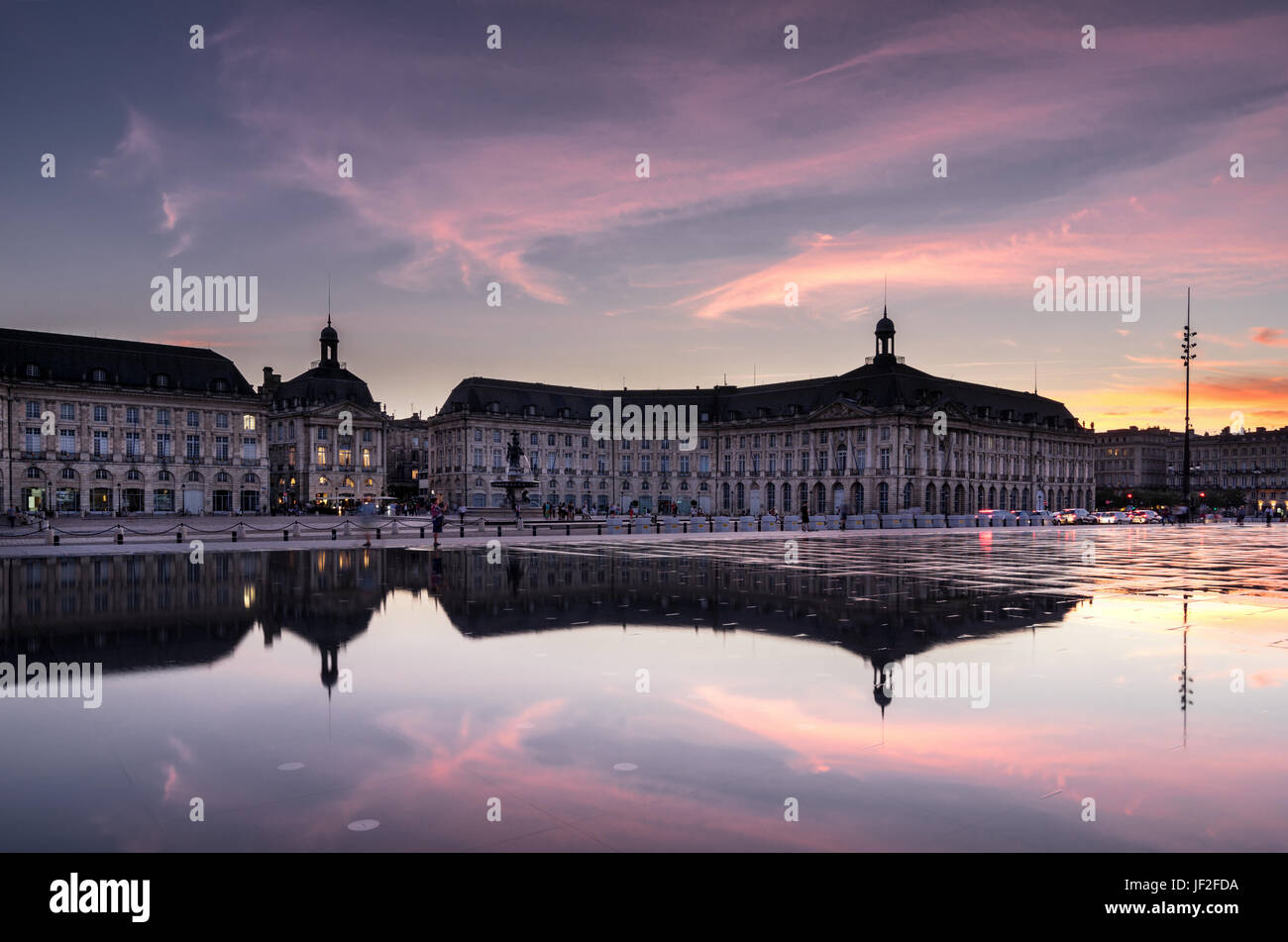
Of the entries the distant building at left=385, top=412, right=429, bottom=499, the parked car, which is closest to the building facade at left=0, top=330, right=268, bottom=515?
the distant building at left=385, top=412, right=429, bottom=499

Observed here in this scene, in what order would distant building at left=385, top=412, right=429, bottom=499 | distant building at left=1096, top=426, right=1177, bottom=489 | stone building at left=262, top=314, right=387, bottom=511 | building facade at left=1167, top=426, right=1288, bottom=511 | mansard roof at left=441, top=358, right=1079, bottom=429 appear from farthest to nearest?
Result: distant building at left=1096, top=426, right=1177, bottom=489
building facade at left=1167, top=426, right=1288, bottom=511
distant building at left=385, top=412, right=429, bottom=499
mansard roof at left=441, top=358, right=1079, bottom=429
stone building at left=262, top=314, right=387, bottom=511

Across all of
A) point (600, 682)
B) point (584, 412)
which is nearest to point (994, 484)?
point (584, 412)

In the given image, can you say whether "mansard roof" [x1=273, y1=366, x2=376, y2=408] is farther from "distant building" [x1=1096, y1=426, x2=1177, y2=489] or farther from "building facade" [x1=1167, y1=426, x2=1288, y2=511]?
"distant building" [x1=1096, y1=426, x2=1177, y2=489]

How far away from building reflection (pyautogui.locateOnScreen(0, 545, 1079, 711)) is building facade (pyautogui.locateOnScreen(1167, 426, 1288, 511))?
608ft

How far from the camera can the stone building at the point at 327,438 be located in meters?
104

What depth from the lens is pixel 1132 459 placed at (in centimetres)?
19175

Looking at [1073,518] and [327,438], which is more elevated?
[327,438]

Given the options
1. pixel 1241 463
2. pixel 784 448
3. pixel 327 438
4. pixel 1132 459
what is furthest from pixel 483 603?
pixel 1241 463

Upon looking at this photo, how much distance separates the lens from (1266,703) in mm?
9047

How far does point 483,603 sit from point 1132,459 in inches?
8138

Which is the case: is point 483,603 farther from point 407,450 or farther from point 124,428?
point 407,450

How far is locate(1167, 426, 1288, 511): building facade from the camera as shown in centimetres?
17988

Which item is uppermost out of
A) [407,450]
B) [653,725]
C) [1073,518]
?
[407,450]
